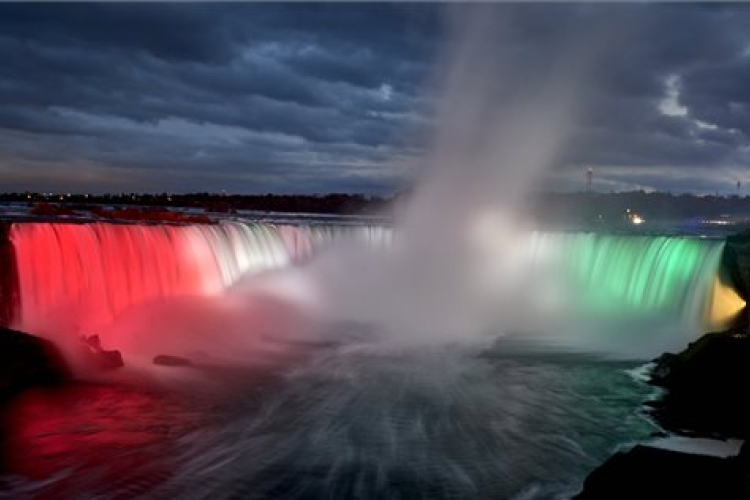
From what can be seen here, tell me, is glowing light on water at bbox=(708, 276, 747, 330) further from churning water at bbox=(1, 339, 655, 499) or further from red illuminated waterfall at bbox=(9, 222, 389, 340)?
red illuminated waterfall at bbox=(9, 222, 389, 340)

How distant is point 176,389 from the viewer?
46.4 ft

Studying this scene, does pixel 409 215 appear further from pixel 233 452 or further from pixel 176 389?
pixel 233 452

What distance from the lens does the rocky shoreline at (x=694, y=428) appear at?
623cm

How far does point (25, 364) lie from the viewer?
44.0ft

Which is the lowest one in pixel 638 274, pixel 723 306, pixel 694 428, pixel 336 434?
pixel 336 434

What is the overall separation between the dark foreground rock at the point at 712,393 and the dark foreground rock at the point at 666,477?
4.96 m

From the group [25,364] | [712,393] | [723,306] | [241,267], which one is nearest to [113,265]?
[25,364]

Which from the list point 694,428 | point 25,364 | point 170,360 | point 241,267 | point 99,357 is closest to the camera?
point 694,428

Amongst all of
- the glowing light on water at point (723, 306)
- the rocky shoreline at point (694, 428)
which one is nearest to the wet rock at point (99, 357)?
the rocky shoreline at point (694, 428)

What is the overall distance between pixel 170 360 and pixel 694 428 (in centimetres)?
1049

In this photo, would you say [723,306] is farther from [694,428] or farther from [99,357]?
[99,357]

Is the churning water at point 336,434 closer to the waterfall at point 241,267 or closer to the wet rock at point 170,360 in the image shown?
the wet rock at point 170,360

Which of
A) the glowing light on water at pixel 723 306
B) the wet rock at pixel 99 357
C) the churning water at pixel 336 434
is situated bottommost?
the churning water at pixel 336 434

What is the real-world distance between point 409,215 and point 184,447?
25.0 meters
